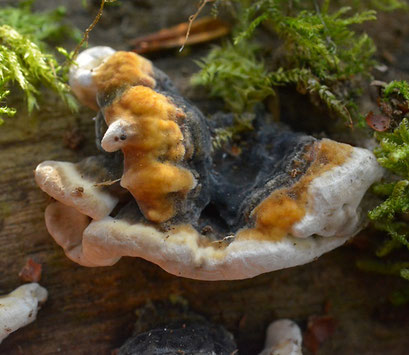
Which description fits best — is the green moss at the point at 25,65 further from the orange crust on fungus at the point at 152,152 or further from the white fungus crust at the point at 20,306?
the white fungus crust at the point at 20,306

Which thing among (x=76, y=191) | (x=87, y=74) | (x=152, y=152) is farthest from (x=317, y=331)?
(x=87, y=74)

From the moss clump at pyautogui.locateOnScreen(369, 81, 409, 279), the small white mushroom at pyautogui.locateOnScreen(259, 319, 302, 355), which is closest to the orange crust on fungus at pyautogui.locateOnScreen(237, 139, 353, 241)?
the moss clump at pyautogui.locateOnScreen(369, 81, 409, 279)

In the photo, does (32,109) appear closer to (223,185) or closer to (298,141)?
(223,185)

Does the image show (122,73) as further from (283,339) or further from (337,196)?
(283,339)

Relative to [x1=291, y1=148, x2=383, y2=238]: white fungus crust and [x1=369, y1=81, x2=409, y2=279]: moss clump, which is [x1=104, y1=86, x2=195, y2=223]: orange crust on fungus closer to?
[x1=291, y1=148, x2=383, y2=238]: white fungus crust

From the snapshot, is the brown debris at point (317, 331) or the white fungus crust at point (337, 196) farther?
the brown debris at point (317, 331)

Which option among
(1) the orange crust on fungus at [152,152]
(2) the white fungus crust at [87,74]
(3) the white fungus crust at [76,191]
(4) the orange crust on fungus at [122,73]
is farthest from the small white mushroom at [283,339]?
(2) the white fungus crust at [87,74]
